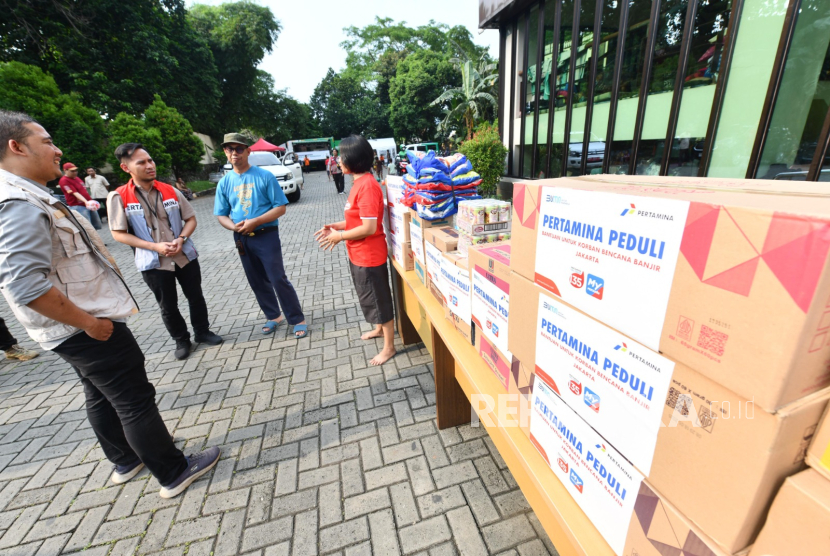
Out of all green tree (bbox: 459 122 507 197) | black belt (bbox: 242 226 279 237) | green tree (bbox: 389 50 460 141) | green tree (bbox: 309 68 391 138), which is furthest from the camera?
green tree (bbox: 309 68 391 138)

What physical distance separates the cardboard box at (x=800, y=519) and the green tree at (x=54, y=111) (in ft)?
52.3

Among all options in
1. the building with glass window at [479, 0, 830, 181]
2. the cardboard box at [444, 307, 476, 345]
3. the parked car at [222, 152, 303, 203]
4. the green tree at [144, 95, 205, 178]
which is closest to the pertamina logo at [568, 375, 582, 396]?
the cardboard box at [444, 307, 476, 345]

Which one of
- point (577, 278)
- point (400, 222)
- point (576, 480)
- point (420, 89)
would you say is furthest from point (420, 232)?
point (420, 89)

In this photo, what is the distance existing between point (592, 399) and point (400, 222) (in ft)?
7.50

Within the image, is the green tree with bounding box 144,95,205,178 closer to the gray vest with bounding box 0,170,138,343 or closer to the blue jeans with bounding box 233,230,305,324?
the blue jeans with bounding box 233,230,305,324

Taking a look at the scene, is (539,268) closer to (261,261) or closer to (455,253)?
(455,253)

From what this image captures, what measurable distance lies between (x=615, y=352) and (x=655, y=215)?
0.34 metres

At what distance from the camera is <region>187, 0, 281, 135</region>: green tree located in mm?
26656

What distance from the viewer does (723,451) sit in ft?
2.13

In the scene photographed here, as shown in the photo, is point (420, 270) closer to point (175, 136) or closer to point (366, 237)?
point (366, 237)

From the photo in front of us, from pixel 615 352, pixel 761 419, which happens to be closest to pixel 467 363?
pixel 615 352

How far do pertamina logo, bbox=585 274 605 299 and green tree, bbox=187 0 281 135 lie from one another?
31474mm

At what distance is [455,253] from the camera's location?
2.08 m

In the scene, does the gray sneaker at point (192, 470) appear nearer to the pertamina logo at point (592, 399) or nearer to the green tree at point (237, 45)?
the pertamina logo at point (592, 399)
